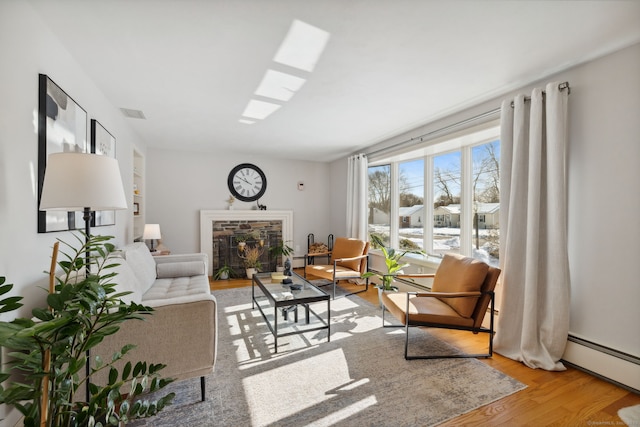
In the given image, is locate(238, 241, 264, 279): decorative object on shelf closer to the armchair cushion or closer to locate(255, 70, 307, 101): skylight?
the armchair cushion

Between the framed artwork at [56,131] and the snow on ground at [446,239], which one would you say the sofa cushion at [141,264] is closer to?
the framed artwork at [56,131]

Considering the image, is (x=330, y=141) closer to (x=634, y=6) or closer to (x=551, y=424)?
(x=634, y=6)

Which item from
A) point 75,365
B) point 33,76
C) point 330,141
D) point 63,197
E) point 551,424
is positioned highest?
point 330,141

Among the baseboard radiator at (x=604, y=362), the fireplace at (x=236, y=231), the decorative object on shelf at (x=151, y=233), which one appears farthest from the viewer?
the fireplace at (x=236, y=231)

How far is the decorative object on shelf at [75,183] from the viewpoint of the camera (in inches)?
52.1

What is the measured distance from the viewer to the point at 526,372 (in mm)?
2197

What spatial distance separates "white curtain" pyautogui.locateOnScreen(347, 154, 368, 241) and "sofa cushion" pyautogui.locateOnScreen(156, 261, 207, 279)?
2534 millimetres

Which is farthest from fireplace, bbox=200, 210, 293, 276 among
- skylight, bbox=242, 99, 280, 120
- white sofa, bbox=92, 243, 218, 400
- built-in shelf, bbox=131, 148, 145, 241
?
white sofa, bbox=92, 243, 218, 400

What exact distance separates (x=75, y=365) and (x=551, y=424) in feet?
7.74

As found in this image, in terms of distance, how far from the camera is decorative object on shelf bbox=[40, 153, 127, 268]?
1.32 meters

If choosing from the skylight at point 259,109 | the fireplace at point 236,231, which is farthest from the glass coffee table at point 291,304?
the fireplace at point 236,231

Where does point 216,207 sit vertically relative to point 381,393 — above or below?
above

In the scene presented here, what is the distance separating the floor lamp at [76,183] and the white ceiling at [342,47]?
0.90 m

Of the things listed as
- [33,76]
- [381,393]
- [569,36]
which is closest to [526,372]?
[381,393]
